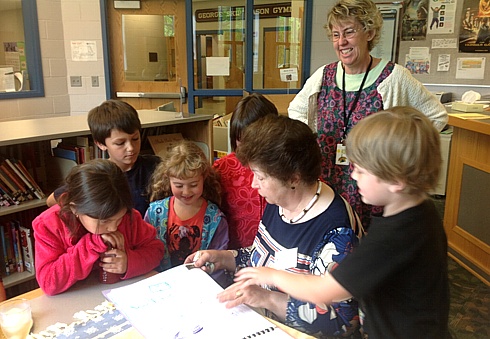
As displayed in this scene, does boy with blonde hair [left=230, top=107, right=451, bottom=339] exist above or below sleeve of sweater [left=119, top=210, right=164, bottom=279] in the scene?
above

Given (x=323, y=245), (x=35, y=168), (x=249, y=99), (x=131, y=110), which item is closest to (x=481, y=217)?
(x=249, y=99)

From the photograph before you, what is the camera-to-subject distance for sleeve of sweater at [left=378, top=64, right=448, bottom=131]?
1953 millimetres

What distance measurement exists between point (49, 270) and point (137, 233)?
0.32m

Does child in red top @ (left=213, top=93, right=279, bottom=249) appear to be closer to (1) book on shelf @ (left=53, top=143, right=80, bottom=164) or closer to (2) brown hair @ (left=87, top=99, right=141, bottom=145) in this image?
(2) brown hair @ (left=87, top=99, right=141, bottom=145)

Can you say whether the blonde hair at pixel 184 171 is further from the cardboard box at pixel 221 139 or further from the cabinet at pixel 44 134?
the cardboard box at pixel 221 139

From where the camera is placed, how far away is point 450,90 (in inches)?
190

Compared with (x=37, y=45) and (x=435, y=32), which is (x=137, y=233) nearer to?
(x=37, y=45)

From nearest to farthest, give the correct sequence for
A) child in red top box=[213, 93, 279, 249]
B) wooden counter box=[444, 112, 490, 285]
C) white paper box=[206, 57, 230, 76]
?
1. child in red top box=[213, 93, 279, 249]
2. wooden counter box=[444, 112, 490, 285]
3. white paper box=[206, 57, 230, 76]

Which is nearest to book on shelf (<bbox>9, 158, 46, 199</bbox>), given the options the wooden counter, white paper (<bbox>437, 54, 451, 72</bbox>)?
the wooden counter

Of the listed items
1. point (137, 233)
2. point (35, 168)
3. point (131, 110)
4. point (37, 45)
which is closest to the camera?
point (137, 233)

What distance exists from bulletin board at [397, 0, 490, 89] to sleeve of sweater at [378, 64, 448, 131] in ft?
10.1

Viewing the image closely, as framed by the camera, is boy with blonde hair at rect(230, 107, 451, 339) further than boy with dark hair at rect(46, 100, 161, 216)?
No

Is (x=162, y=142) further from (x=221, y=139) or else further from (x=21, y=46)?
(x=21, y=46)

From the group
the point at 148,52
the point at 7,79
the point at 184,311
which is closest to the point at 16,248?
the point at 184,311
